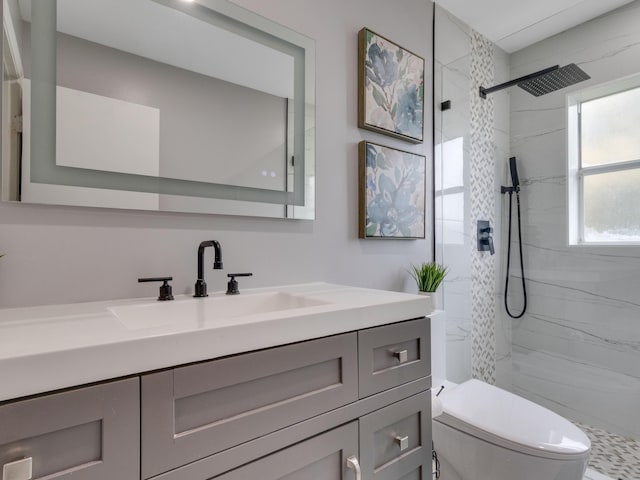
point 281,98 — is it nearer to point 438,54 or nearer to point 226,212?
point 226,212

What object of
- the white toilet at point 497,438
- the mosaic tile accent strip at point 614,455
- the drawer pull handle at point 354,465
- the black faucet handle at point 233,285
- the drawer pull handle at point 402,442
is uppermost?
the black faucet handle at point 233,285

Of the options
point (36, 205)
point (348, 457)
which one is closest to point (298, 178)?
point (36, 205)

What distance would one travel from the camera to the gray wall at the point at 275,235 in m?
0.94

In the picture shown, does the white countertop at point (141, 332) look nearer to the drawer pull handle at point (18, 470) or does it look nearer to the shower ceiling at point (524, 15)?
the drawer pull handle at point (18, 470)

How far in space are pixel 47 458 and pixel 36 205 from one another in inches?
26.3

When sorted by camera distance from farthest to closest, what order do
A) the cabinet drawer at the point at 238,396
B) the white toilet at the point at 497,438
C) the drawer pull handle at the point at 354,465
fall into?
the white toilet at the point at 497,438 < the drawer pull handle at the point at 354,465 < the cabinet drawer at the point at 238,396

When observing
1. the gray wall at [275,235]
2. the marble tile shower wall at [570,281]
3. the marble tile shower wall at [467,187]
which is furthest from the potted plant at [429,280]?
the marble tile shower wall at [570,281]

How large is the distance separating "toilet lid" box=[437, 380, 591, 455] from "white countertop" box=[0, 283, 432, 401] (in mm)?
602

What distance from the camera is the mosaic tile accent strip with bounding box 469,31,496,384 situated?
2197 millimetres

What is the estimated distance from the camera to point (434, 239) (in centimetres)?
201

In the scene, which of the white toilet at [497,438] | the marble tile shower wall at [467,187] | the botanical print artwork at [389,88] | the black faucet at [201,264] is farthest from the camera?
the marble tile shower wall at [467,187]

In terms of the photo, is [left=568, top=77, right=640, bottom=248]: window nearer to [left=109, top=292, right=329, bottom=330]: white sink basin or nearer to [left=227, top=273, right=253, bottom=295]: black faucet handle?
[left=109, top=292, right=329, bottom=330]: white sink basin

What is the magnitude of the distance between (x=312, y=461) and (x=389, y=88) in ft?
5.07

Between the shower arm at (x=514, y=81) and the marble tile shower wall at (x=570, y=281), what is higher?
the shower arm at (x=514, y=81)
